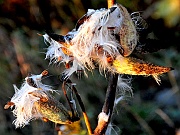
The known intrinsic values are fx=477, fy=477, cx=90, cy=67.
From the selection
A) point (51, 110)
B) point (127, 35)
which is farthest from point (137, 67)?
point (51, 110)

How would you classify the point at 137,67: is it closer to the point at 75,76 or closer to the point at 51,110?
the point at 51,110

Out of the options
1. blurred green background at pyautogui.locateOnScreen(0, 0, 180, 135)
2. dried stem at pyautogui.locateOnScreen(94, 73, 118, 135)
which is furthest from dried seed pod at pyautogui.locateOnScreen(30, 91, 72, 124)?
blurred green background at pyautogui.locateOnScreen(0, 0, 180, 135)

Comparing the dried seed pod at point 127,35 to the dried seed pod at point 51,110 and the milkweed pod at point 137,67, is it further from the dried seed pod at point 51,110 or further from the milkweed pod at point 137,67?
the dried seed pod at point 51,110

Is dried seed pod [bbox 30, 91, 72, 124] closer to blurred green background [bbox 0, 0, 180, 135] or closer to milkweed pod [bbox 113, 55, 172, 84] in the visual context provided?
A: milkweed pod [bbox 113, 55, 172, 84]

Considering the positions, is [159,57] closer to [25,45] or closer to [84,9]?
[84,9]

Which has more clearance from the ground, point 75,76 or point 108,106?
point 108,106

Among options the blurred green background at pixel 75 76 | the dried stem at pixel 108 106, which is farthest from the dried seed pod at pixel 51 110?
the blurred green background at pixel 75 76
